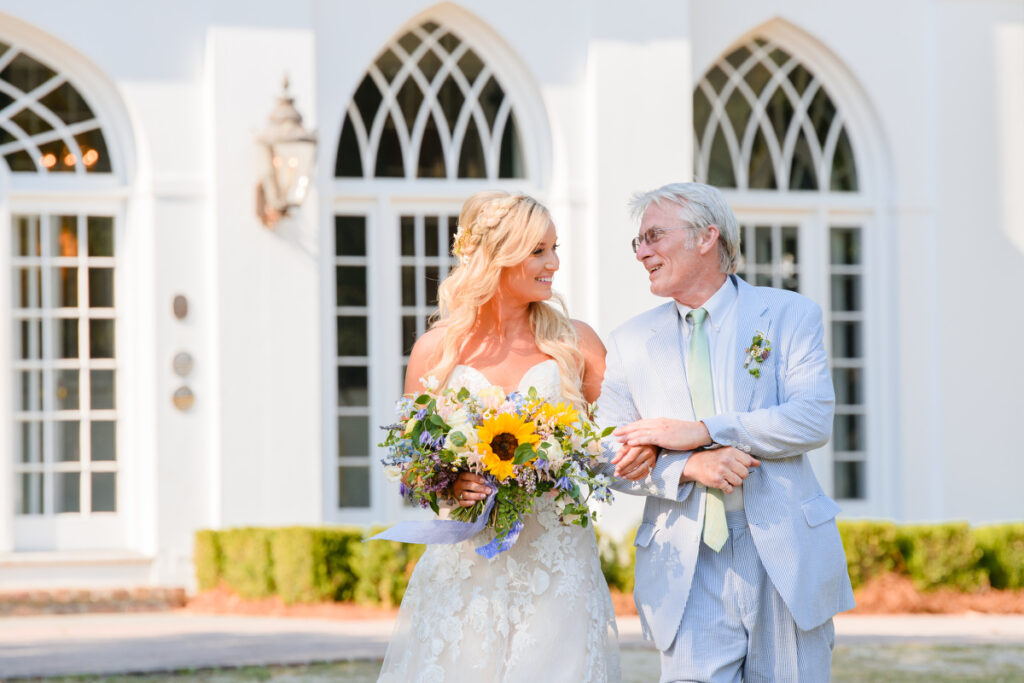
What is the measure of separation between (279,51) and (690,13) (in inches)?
122

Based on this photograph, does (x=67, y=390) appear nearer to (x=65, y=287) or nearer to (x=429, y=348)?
(x=65, y=287)

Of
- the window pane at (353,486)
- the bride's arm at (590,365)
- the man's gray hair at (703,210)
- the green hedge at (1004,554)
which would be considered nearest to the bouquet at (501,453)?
the bride's arm at (590,365)

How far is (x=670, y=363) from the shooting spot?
3.88 meters

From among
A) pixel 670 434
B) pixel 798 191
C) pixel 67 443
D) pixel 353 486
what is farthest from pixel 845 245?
pixel 670 434

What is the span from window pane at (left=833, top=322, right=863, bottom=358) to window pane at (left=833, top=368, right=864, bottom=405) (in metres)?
0.13

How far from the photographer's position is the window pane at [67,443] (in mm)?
9648

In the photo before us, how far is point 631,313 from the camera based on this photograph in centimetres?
1010

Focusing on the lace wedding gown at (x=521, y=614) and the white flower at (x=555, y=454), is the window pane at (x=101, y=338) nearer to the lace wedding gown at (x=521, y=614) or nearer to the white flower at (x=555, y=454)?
the lace wedding gown at (x=521, y=614)

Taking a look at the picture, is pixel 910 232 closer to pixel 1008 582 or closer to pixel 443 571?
pixel 1008 582

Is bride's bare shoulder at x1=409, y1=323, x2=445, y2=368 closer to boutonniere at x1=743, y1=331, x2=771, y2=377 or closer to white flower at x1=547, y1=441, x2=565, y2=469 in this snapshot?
white flower at x1=547, y1=441, x2=565, y2=469

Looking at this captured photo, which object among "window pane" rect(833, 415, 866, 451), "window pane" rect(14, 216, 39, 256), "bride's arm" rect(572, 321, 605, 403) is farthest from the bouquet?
"window pane" rect(833, 415, 866, 451)

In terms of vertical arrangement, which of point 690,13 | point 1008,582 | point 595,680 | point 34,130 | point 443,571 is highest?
point 690,13

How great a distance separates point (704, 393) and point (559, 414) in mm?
421

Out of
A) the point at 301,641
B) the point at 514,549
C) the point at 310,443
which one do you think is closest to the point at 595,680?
the point at 514,549
